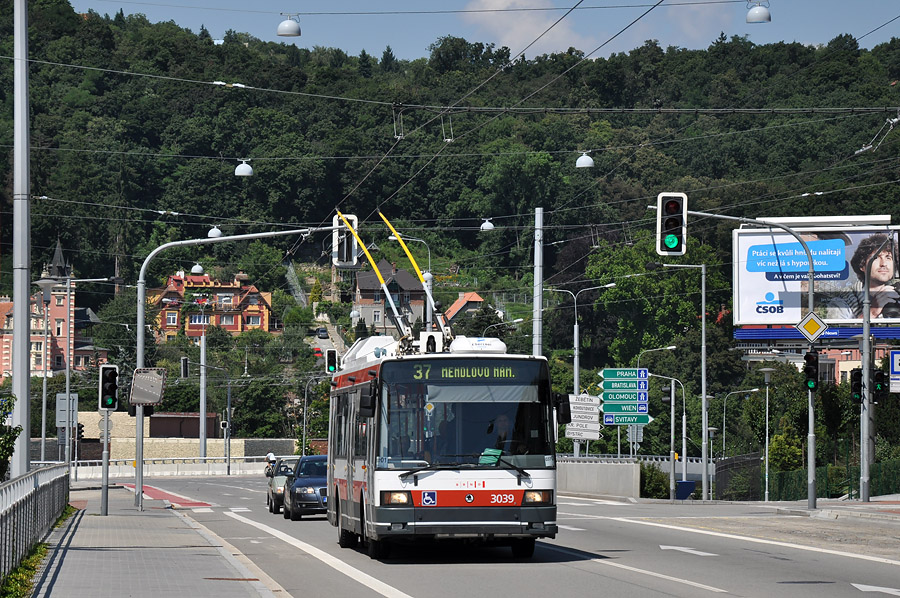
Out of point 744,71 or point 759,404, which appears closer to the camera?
point 759,404

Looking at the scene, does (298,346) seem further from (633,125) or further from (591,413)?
(591,413)

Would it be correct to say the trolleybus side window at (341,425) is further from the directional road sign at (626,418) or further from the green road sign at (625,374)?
the green road sign at (625,374)

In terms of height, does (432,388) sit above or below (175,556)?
above

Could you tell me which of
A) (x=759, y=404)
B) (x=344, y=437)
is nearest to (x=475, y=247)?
(x=759, y=404)

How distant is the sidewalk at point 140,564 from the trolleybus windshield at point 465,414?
2.51m

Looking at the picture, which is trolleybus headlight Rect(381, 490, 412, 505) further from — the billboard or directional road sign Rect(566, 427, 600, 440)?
the billboard

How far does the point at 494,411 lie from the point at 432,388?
33.3 inches

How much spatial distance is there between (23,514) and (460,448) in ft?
17.2

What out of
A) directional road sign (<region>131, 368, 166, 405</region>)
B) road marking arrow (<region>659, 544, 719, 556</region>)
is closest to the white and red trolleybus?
road marking arrow (<region>659, 544, 719, 556</region>)

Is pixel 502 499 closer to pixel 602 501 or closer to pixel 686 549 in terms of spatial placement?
pixel 686 549

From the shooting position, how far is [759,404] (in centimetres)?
9275

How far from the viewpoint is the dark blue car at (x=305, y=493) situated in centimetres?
3128

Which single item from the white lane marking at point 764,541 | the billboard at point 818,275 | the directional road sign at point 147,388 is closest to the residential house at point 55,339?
the billboard at point 818,275

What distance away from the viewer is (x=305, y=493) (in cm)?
3134
